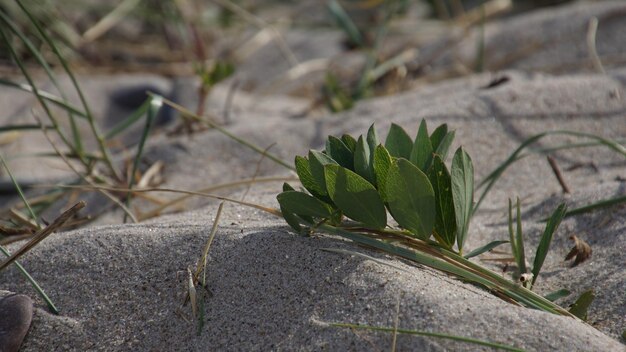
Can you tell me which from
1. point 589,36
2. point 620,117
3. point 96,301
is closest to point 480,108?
point 620,117

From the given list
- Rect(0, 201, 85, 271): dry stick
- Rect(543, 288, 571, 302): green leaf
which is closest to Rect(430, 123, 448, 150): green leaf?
Rect(543, 288, 571, 302): green leaf

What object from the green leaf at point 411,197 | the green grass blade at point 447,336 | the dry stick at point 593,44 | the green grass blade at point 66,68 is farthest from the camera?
the dry stick at point 593,44

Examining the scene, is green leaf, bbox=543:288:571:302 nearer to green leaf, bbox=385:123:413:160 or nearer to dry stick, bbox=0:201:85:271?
green leaf, bbox=385:123:413:160

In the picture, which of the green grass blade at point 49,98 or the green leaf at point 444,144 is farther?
the green grass blade at point 49,98

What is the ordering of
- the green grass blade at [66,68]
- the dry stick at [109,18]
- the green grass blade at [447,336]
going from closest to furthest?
the green grass blade at [447,336]
the green grass blade at [66,68]
the dry stick at [109,18]

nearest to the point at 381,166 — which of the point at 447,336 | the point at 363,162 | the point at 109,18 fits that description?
the point at 363,162

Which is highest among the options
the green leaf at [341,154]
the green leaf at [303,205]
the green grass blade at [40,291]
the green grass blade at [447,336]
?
the green leaf at [341,154]

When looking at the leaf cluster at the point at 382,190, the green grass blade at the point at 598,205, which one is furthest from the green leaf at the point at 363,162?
the green grass blade at the point at 598,205

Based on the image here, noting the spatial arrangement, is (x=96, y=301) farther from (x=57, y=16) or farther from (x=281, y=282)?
(x=57, y=16)

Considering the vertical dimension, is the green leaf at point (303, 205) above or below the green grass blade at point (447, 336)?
above

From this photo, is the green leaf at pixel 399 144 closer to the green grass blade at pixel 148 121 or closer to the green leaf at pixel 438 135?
the green leaf at pixel 438 135
